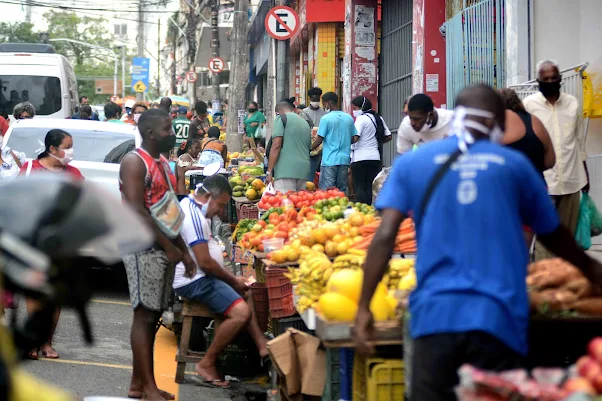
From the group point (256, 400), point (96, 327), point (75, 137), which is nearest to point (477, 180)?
point (256, 400)

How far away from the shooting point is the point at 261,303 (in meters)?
8.59

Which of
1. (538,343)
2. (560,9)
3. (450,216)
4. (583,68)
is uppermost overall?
(560,9)

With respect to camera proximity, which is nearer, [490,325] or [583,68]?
[490,325]

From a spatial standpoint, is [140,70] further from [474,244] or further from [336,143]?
[474,244]

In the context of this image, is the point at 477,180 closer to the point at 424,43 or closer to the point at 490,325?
the point at 490,325

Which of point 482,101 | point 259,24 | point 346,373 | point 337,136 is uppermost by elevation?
point 259,24

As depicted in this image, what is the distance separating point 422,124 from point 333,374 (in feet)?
10.8

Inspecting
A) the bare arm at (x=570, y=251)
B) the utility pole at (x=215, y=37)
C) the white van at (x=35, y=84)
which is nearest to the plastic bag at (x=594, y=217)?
the bare arm at (x=570, y=251)

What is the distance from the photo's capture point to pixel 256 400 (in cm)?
788

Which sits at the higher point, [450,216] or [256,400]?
[450,216]

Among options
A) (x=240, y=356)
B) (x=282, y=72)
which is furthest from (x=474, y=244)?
(x=282, y=72)

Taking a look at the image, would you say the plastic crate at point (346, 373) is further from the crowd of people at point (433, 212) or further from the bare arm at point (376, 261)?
the bare arm at point (376, 261)

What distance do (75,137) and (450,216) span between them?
30.4 feet

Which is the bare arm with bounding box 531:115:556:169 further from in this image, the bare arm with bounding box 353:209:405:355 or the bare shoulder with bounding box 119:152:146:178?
the bare arm with bounding box 353:209:405:355
